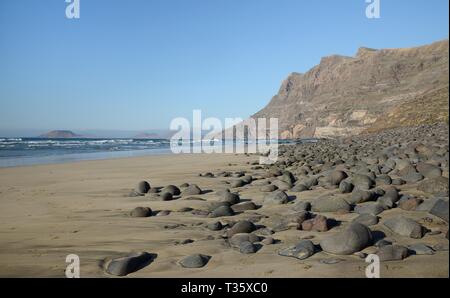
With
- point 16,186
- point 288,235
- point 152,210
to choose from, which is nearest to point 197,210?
point 152,210

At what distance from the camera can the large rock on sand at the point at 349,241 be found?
3.41 meters

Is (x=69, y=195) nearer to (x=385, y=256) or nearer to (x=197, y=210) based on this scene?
(x=197, y=210)

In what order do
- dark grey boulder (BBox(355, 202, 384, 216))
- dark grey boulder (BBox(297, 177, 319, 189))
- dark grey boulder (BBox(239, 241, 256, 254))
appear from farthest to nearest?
dark grey boulder (BBox(297, 177, 319, 189)) < dark grey boulder (BBox(355, 202, 384, 216)) < dark grey boulder (BBox(239, 241, 256, 254))

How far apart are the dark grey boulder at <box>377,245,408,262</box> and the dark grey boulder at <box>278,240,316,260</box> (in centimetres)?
62

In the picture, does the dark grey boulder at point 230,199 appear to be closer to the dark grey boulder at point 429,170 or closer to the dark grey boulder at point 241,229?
the dark grey boulder at point 241,229

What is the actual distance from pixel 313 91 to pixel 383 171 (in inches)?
6568

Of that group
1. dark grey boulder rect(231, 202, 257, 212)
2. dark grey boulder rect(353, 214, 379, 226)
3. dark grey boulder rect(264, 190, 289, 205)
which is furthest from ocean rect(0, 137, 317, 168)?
dark grey boulder rect(353, 214, 379, 226)

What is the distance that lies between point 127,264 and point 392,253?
2429 millimetres

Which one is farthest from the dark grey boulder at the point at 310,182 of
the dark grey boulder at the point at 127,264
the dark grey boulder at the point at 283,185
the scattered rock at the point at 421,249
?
the dark grey boulder at the point at 127,264

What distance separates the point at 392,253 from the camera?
3.16 m

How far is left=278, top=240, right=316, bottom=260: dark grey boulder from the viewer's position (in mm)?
3428

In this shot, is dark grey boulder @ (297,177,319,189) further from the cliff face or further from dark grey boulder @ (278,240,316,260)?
the cliff face

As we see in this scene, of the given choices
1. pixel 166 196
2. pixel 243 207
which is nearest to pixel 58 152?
pixel 166 196
